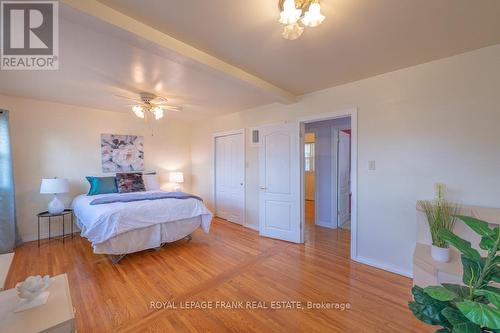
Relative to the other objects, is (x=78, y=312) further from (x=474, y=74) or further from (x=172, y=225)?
(x=474, y=74)

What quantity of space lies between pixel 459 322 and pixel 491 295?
0.45ft

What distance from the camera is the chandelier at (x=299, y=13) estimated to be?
124cm

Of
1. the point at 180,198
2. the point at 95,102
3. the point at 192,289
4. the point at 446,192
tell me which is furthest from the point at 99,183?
the point at 446,192

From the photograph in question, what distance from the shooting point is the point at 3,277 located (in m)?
1.53

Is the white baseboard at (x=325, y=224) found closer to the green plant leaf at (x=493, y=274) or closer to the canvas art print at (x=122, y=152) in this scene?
the green plant leaf at (x=493, y=274)

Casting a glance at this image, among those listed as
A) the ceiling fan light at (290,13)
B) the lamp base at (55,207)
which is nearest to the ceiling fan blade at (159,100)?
the lamp base at (55,207)

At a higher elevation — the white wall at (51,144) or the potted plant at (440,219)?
the white wall at (51,144)

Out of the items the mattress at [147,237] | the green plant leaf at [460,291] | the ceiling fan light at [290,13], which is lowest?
the mattress at [147,237]

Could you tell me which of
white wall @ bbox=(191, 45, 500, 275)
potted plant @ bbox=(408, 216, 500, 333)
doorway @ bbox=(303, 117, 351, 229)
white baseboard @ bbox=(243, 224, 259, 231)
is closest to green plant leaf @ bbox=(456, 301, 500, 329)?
potted plant @ bbox=(408, 216, 500, 333)

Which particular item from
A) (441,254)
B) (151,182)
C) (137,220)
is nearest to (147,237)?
(137,220)

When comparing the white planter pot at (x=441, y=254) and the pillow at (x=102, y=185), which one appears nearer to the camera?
the white planter pot at (x=441, y=254)

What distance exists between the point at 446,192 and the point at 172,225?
3422 millimetres

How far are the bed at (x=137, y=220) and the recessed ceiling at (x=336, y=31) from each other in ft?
7.11

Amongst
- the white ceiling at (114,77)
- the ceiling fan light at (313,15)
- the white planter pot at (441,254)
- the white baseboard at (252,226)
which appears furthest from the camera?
the white baseboard at (252,226)
